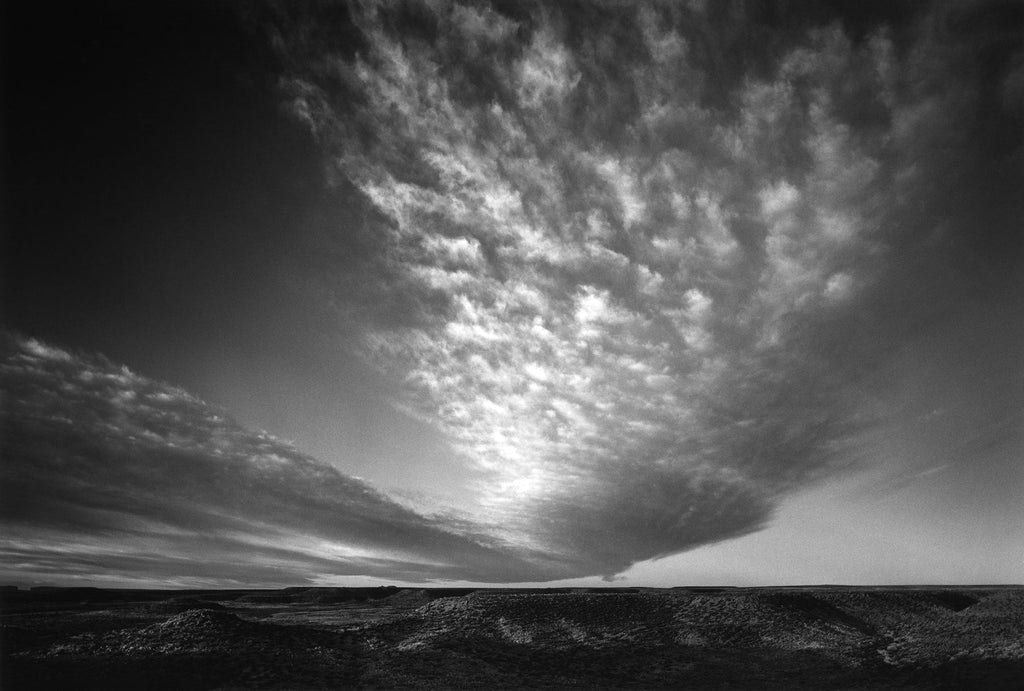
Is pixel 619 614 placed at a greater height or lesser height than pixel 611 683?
greater

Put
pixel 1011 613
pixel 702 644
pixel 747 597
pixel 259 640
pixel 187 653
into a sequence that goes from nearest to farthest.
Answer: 1. pixel 187 653
2. pixel 259 640
3. pixel 702 644
4. pixel 1011 613
5. pixel 747 597

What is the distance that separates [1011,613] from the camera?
147 ft

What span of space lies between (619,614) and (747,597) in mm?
13707

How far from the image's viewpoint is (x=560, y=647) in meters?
39.2

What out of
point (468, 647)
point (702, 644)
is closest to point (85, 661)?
point (468, 647)

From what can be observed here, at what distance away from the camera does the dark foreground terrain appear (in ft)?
101

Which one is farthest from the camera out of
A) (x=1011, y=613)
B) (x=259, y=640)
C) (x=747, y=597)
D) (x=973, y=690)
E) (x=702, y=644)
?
(x=747, y=597)

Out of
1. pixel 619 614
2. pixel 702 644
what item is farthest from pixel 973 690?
pixel 619 614

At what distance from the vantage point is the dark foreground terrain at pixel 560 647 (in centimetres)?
3086

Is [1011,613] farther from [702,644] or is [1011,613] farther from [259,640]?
[259,640]

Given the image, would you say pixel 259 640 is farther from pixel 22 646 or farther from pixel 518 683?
pixel 518 683

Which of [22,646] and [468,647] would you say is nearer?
[22,646]

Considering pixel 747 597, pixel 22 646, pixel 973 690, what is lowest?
pixel 973 690

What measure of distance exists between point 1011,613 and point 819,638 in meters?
19.7
